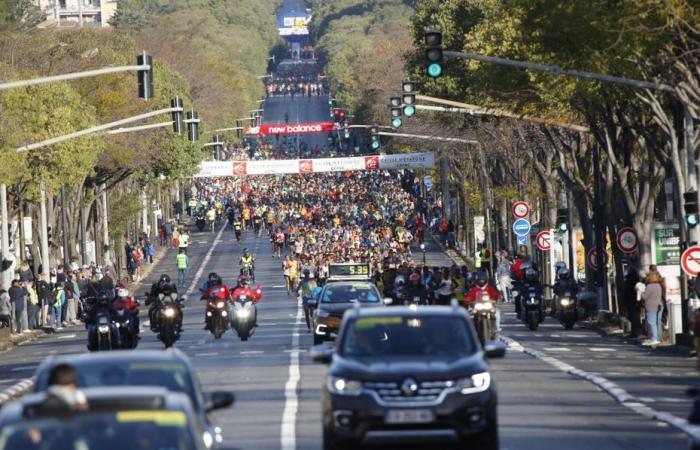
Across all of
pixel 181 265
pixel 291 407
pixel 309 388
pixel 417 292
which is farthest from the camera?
pixel 181 265

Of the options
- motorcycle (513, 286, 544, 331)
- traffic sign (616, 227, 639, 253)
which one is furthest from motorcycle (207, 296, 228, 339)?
traffic sign (616, 227, 639, 253)

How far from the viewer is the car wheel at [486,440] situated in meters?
17.9

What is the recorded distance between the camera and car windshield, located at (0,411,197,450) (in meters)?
11.6

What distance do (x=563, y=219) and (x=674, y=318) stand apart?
21.8 metres

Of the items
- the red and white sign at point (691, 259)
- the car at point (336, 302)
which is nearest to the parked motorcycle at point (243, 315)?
the car at point (336, 302)

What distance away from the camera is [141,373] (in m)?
15.6

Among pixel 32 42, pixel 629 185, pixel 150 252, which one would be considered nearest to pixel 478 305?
pixel 629 185

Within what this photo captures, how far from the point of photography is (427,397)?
59.1ft

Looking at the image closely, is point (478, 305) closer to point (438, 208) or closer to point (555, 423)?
point (555, 423)

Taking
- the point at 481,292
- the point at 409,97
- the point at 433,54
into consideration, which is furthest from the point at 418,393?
the point at 409,97

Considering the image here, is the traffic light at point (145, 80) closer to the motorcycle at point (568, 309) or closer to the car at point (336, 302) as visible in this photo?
the car at point (336, 302)

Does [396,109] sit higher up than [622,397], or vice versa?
[396,109]

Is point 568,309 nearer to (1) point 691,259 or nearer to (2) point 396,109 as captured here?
(2) point 396,109

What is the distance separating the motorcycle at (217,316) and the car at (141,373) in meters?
28.4
